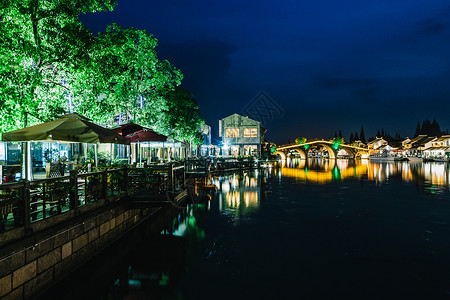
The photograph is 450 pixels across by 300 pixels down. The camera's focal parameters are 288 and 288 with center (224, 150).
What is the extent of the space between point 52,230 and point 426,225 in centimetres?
1556

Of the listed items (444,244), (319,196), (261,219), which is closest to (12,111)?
(261,219)

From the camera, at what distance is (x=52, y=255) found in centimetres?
650

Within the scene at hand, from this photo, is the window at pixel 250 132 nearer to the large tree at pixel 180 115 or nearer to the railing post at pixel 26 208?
the large tree at pixel 180 115

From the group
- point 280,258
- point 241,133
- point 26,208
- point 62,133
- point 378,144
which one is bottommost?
point 280,258

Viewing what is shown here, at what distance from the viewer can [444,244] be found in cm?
1097

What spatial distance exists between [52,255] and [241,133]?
57971mm

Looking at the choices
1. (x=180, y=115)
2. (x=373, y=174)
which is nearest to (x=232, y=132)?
(x=373, y=174)

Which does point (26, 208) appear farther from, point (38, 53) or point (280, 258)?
point (280, 258)

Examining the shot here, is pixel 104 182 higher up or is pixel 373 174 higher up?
pixel 104 182

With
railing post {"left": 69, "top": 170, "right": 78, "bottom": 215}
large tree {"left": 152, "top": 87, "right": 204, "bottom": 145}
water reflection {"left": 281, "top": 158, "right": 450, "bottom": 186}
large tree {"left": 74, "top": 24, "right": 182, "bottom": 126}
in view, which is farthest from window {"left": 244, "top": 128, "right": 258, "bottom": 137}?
railing post {"left": 69, "top": 170, "right": 78, "bottom": 215}

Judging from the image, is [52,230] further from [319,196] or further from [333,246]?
[319,196]

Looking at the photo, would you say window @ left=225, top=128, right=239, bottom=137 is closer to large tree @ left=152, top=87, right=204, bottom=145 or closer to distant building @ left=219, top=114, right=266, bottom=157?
distant building @ left=219, top=114, right=266, bottom=157

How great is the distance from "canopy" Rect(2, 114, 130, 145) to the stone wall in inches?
92.9

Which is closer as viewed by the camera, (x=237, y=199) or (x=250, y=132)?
(x=237, y=199)
